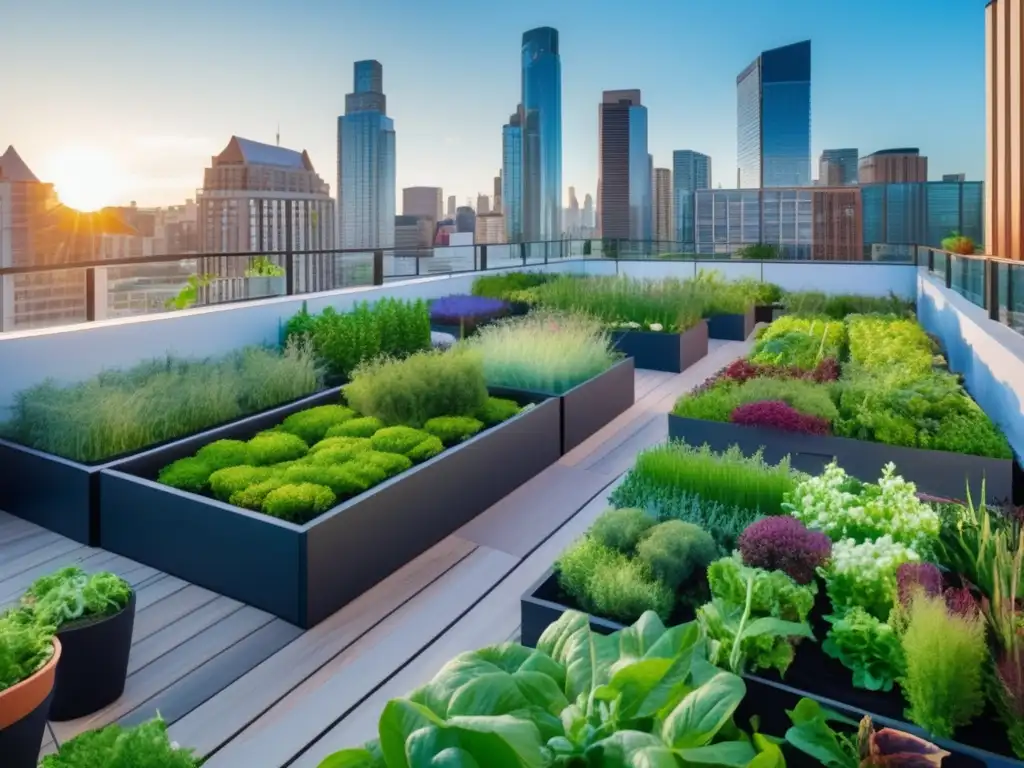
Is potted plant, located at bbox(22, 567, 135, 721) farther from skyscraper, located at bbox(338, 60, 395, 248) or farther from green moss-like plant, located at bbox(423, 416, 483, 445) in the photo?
skyscraper, located at bbox(338, 60, 395, 248)

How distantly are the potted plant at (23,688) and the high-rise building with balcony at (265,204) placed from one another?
6.12 metres

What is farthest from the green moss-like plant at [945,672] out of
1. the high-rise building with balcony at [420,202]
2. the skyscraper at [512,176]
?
the skyscraper at [512,176]

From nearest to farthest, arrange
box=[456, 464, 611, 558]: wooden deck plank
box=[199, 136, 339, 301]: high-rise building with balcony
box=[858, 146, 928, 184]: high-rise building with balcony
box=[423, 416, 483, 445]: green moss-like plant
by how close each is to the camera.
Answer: box=[456, 464, 611, 558]: wooden deck plank, box=[423, 416, 483, 445]: green moss-like plant, box=[199, 136, 339, 301]: high-rise building with balcony, box=[858, 146, 928, 184]: high-rise building with balcony

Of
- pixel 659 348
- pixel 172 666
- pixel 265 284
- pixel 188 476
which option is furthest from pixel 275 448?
pixel 659 348

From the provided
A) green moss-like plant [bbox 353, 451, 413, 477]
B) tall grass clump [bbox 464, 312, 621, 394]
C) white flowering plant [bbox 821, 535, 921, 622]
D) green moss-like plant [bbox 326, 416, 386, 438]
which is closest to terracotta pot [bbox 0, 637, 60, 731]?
green moss-like plant [bbox 353, 451, 413, 477]

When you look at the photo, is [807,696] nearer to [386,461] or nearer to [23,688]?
[23,688]

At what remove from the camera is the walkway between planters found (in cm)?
199

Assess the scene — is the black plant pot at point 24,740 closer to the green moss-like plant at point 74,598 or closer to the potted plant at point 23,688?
the potted plant at point 23,688

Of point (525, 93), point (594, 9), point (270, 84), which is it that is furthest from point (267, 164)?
point (525, 93)

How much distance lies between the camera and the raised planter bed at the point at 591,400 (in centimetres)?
463

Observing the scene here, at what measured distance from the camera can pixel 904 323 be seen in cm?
709

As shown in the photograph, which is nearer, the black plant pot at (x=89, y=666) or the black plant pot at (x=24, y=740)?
the black plant pot at (x=24, y=740)

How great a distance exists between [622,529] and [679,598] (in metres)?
0.31

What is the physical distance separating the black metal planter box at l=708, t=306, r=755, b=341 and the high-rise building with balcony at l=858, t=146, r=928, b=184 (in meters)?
37.5
